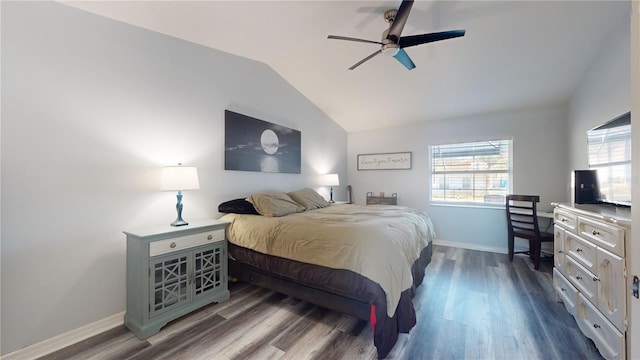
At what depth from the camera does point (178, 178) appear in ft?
7.07

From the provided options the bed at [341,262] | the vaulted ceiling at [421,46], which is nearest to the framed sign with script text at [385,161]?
the vaulted ceiling at [421,46]

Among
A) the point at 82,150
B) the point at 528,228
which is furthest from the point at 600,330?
the point at 82,150

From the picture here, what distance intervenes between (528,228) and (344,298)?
3101 millimetres

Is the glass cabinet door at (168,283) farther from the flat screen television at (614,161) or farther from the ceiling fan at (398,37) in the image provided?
the flat screen television at (614,161)

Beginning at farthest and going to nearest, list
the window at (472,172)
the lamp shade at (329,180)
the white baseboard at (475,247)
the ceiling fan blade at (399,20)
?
1. the lamp shade at (329,180)
2. the window at (472,172)
3. the white baseboard at (475,247)
4. the ceiling fan blade at (399,20)

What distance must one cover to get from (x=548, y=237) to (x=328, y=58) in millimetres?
3669

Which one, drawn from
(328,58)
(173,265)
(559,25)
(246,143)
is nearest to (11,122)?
(173,265)

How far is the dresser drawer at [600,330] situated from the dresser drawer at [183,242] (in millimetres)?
2844

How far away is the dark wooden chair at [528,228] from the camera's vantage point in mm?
3148

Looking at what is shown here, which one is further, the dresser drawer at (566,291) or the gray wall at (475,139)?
the gray wall at (475,139)

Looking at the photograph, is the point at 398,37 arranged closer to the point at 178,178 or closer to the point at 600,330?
the point at 178,178

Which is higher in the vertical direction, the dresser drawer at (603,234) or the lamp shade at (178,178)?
the lamp shade at (178,178)

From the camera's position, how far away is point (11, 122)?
1.57 meters

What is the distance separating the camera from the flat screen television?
5.81 feet
